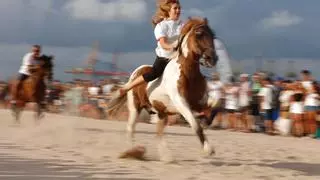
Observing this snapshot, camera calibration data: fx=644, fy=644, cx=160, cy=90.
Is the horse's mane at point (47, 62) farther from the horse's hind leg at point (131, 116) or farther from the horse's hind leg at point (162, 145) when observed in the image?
the horse's hind leg at point (162, 145)

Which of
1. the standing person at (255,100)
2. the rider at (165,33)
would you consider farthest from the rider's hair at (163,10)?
the standing person at (255,100)

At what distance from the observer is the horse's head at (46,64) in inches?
658

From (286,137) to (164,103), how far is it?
8893mm

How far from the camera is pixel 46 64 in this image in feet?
55.0

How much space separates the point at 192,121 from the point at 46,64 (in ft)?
28.5

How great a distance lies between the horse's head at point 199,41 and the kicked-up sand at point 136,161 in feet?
4.98

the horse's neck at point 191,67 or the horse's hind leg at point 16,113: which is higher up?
the horse's neck at point 191,67

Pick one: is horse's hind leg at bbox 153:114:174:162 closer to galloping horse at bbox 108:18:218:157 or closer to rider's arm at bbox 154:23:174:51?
galloping horse at bbox 108:18:218:157

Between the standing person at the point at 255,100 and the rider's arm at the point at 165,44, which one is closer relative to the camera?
the rider's arm at the point at 165,44

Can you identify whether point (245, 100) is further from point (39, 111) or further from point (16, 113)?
point (16, 113)

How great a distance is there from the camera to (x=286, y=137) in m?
17.8

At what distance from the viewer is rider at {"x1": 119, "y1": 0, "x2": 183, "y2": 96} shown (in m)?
9.66

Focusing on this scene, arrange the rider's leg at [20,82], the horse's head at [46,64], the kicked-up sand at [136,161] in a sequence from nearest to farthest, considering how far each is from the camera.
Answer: the kicked-up sand at [136,161] < the horse's head at [46,64] < the rider's leg at [20,82]

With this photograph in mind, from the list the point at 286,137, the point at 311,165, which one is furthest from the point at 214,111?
the point at 286,137
